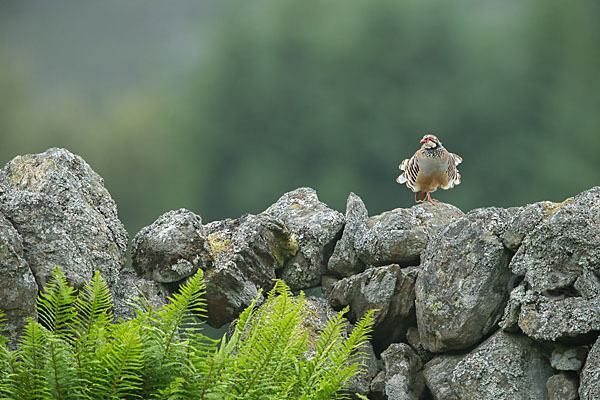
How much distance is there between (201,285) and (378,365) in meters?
2.23

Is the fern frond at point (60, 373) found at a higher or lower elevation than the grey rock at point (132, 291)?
lower

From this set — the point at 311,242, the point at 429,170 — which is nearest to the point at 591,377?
the point at 311,242

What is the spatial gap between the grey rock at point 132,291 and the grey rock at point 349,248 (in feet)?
2.79

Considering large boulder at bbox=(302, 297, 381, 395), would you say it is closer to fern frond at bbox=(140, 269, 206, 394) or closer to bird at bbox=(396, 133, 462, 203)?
bird at bbox=(396, 133, 462, 203)

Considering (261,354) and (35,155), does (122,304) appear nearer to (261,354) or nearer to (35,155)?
(35,155)

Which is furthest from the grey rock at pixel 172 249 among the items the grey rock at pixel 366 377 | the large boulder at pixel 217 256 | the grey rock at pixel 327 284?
the grey rock at pixel 366 377

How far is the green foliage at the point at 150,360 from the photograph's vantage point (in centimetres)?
91

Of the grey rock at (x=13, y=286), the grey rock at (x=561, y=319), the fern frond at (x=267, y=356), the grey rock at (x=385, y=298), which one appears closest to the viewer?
the fern frond at (x=267, y=356)

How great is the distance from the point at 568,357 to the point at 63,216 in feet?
6.86

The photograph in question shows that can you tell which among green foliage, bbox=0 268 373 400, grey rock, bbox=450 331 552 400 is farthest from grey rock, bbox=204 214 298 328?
green foliage, bbox=0 268 373 400

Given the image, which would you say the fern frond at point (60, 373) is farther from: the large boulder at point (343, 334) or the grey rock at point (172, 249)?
the grey rock at point (172, 249)

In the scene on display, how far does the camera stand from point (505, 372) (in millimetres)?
2705

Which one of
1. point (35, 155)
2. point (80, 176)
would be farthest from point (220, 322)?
point (35, 155)

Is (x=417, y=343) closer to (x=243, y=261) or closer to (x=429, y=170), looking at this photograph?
(x=243, y=261)
